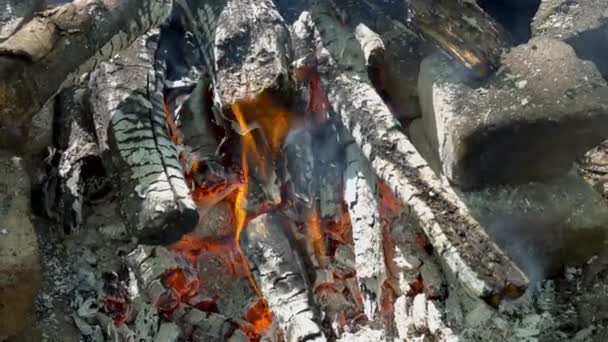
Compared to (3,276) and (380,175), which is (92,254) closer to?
(3,276)

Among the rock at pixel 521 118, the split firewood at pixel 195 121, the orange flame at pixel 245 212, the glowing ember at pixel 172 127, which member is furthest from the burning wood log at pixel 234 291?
the rock at pixel 521 118

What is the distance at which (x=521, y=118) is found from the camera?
2035 millimetres

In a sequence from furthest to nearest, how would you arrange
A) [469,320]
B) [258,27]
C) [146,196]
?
[258,27], [146,196], [469,320]

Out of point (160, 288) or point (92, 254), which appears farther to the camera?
point (92, 254)

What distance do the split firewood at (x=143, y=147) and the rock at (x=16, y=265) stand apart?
0.28 metres

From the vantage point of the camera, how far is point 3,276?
2088 mm

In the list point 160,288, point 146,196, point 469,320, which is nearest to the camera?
point 469,320

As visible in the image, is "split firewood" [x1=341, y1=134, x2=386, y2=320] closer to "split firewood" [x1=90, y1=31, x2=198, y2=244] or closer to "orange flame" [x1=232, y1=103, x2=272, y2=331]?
"orange flame" [x1=232, y1=103, x2=272, y2=331]

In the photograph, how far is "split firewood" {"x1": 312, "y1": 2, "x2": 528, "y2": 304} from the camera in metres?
1.73

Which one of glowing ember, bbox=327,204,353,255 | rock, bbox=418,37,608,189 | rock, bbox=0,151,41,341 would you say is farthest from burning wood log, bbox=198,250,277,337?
rock, bbox=418,37,608,189

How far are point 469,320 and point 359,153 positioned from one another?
0.66m

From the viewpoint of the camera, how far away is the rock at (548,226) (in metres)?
2.10

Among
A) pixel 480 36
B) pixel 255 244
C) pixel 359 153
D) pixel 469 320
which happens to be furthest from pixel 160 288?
pixel 480 36

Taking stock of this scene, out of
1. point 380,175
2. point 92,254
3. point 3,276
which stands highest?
point 380,175
